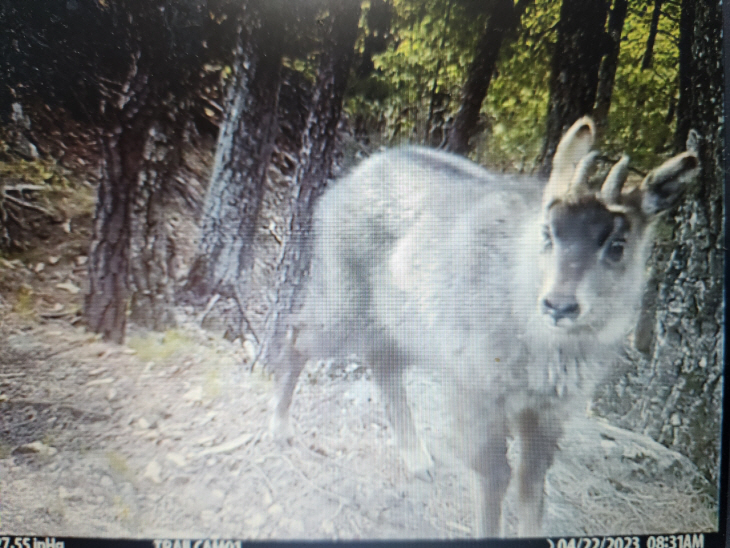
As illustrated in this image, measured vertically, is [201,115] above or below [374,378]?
above

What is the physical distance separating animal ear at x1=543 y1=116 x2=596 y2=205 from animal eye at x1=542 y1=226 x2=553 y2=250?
7 centimetres

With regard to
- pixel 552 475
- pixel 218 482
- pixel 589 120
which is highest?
pixel 589 120

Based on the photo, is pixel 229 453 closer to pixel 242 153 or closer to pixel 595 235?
pixel 242 153

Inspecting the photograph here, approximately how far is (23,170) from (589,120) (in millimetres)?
1497

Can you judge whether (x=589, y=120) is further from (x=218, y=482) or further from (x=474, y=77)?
(x=218, y=482)

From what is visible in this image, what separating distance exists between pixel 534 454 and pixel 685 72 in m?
1.08

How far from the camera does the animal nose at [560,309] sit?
1082 mm

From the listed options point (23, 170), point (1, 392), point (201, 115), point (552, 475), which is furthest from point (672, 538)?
point (23, 170)

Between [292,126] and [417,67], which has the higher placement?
[417,67]

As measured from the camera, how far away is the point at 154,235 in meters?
1.12

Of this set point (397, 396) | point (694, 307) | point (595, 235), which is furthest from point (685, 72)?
point (397, 396)

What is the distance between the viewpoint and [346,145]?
1.12 m

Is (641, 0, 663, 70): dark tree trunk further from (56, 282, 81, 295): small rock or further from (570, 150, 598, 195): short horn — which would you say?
(56, 282, 81, 295): small rock

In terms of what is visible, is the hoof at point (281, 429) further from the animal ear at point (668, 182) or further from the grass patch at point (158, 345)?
the animal ear at point (668, 182)
